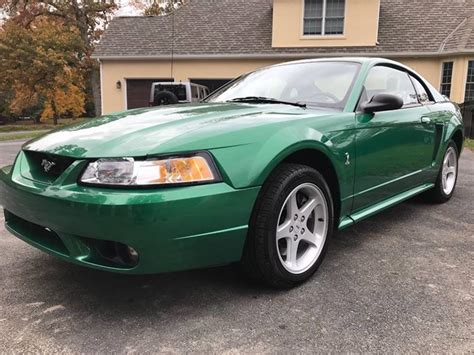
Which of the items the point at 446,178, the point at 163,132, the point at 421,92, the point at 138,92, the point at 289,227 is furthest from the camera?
the point at 138,92

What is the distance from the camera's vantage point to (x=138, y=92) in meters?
16.3

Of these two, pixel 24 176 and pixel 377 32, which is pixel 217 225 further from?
pixel 377 32

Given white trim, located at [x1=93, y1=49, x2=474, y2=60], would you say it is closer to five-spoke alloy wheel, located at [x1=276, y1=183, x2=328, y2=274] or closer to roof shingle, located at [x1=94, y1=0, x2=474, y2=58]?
roof shingle, located at [x1=94, y1=0, x2=474, y2=58]

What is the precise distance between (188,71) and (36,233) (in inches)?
558

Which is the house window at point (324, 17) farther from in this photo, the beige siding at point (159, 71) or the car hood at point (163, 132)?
the car hood at point (163, 132)

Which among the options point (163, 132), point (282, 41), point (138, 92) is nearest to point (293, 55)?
point (282, 41)

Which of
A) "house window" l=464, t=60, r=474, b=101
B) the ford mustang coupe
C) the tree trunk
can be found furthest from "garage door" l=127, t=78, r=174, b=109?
the ford mustang coupe

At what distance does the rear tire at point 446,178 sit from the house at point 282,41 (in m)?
10.8

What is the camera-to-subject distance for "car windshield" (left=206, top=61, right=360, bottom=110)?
117 inches

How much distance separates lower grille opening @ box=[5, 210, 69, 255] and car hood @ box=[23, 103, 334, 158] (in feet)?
1.41

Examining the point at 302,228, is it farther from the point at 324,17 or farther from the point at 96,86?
the point at 96,86

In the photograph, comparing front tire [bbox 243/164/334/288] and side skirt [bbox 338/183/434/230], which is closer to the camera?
front tire [bbox 243/164/334/288]

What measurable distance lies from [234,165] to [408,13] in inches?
639

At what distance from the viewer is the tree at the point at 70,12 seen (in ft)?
83.9
